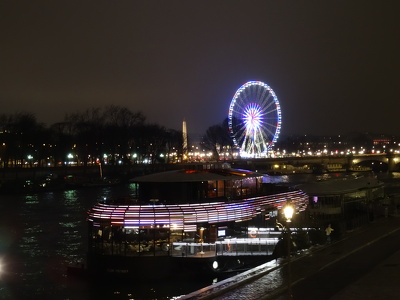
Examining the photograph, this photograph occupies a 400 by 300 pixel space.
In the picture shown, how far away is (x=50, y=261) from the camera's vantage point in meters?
32.7

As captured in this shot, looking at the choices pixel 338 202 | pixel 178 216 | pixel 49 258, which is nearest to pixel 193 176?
pixel 178 216

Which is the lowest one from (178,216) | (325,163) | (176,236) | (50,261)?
(50,261)

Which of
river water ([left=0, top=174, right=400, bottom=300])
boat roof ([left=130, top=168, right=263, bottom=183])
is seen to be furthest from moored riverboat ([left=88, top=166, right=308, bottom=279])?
river water ([left=0, top=174, right=400, bottom=300])

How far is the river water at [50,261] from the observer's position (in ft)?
83.8

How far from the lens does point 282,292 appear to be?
18.2 m

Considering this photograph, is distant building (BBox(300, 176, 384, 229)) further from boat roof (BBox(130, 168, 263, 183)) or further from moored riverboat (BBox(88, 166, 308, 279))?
moored riverboat (BBox(88, 166, 308, 279))

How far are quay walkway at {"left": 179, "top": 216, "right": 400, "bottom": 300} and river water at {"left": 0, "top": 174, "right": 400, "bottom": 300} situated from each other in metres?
5.08

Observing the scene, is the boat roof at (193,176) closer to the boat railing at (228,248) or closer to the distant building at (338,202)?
the boat railing at (228,248)

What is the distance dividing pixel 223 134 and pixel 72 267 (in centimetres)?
15008

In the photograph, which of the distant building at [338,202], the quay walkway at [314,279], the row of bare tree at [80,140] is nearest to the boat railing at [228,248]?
the quay walkway at [314,279]

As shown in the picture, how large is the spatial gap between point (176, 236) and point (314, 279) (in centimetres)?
880

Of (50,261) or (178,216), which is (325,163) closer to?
(50,261)

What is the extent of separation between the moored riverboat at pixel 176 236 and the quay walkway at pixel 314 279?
364cm

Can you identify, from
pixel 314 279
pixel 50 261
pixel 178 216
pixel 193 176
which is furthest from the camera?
pixel 50 261
